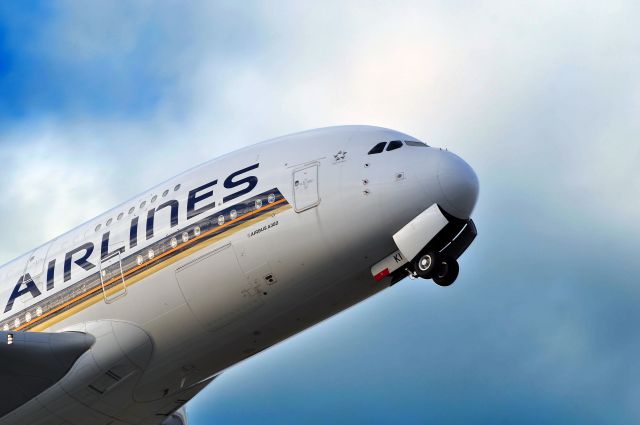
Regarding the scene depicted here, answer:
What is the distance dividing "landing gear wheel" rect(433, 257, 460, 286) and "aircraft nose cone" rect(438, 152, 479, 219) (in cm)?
125

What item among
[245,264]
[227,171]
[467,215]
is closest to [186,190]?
[227,171]

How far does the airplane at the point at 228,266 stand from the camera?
2839 cm

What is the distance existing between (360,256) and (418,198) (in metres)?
2.07

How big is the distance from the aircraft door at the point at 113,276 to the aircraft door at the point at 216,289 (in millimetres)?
1799

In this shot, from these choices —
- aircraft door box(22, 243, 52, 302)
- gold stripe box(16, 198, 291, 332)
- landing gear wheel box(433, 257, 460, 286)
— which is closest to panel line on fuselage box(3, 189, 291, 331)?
gold stripe box(16, 198, 291, 332)

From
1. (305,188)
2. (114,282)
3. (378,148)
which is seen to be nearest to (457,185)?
(378,148)

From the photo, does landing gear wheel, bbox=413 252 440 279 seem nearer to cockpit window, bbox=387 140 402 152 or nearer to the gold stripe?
cockpit window, bbox=387 140 402 152

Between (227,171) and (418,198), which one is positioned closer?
(418,198)

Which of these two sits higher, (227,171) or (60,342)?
(227,171)

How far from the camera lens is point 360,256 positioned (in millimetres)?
28422

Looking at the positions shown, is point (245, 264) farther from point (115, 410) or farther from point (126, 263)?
point (115, 410)

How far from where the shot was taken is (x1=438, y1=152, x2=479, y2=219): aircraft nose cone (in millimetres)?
28375

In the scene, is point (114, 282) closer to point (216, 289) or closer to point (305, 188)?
point (216, 289)

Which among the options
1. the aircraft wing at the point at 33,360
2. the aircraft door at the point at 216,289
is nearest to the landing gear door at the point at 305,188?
the aircraft door at the point at 216,289
